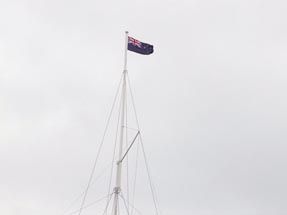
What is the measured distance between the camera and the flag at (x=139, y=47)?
8725 cm

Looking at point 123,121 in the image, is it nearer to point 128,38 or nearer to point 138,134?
point 138,134

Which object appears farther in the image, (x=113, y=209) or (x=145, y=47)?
(x=145, y=47)

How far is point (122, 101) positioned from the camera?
85125mm

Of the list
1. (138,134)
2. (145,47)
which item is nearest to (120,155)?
(138,134)

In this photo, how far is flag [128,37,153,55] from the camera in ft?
286

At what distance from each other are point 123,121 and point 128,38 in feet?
30.0

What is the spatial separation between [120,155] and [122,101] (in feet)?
19.0

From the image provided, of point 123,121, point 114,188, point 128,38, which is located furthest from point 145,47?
point 114,188

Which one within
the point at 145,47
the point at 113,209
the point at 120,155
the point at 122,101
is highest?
the point at 145,47

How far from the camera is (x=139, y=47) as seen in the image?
3450 inches

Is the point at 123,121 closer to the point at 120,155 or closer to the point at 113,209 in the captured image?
the point at 120,155

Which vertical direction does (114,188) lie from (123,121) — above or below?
below

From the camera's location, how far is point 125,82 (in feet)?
279

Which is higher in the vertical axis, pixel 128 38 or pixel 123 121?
pixel 128 38
